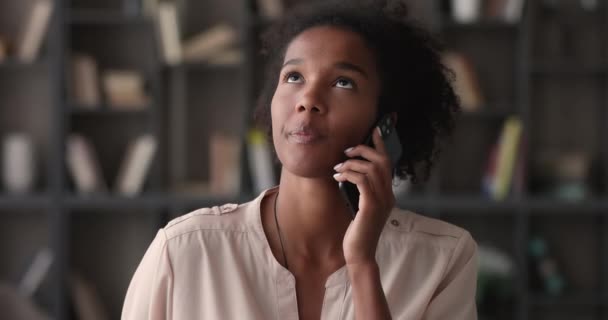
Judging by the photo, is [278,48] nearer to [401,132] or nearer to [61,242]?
[401,132]

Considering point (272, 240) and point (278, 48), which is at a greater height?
point (278, 48)

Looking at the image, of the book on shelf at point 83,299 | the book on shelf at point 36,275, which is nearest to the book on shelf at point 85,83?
the book on shelf at point 36,275

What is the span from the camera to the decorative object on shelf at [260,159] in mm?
3914

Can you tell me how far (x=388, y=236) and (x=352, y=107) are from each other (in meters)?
0.27

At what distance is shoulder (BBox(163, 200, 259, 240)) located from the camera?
143cm

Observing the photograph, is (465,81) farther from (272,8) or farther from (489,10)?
(272,8)

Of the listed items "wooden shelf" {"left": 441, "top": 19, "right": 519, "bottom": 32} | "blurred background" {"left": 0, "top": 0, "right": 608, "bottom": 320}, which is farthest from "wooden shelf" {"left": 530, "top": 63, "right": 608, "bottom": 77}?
"wooden shelf" {"left": 441, "top": 19, "right": 519, "bottom": 32}

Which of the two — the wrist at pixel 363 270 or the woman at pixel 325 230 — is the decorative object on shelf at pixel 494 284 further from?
the wrist at pixel 363 270

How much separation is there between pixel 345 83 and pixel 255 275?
0.35m

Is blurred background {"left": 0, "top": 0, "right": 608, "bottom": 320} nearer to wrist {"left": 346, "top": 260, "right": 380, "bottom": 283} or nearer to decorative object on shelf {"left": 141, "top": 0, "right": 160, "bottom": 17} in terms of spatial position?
decorative object on shelf {"left": 141, "top": 0, "right": 160, "bottom": 17}

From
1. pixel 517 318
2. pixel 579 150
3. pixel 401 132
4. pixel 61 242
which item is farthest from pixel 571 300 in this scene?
pixel 401 132

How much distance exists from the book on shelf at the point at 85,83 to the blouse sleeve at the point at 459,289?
8.98 ft

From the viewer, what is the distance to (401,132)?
158 centimetres

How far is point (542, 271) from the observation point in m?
4.09
